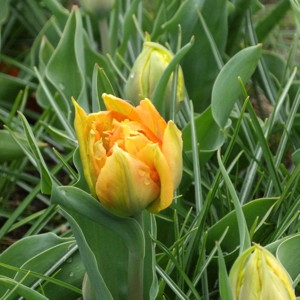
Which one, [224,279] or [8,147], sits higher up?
[224,279]

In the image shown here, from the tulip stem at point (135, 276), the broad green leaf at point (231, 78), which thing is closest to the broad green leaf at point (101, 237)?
the tulip stem at point (135, 276)

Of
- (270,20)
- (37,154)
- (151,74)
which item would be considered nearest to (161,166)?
(37,154)

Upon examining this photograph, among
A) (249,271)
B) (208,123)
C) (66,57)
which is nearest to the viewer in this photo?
(249,271)

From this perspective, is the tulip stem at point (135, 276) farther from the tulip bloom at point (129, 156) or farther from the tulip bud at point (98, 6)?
the tulip bud at point (98, 6)

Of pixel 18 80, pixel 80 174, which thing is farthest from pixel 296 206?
pixel 18 80

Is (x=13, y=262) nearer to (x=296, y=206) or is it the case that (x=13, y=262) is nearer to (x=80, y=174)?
(x=80, y=174)

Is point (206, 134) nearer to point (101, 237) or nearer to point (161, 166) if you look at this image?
point (101, 237)

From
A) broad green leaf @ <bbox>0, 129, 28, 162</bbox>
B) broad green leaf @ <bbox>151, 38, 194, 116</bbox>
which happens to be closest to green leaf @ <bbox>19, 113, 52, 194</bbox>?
broad green leaf @ <bbox>151, 38, 194, 116</bbox>
